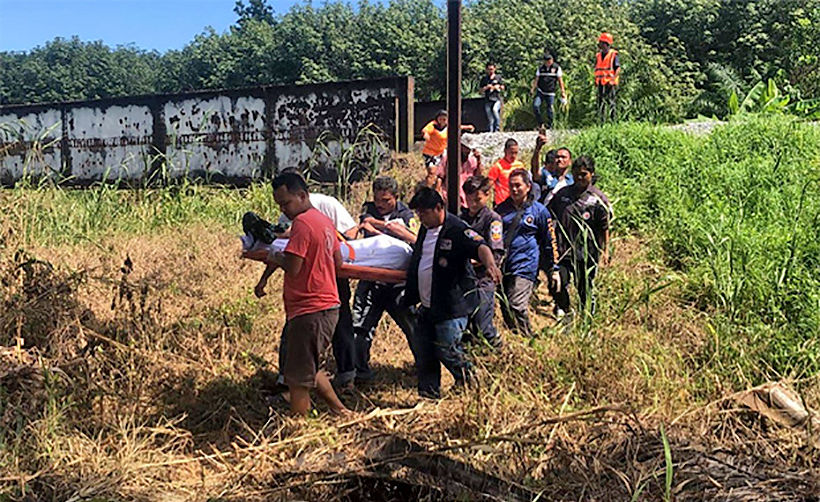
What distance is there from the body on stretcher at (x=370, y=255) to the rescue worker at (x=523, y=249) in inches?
38.7

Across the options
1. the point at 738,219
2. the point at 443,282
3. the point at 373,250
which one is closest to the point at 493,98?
the point at 738,219

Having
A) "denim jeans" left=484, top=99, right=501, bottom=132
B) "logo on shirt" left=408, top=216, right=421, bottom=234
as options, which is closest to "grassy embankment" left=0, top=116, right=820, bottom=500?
"logo on shirt" left=408, top=216, right=421, bottom=234

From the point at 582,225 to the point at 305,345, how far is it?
97.1 inches

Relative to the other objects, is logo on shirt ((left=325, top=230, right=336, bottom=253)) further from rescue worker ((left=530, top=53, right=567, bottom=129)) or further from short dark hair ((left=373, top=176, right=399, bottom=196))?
rescue worker ((left=530, top=53, right=567, bottom=129))

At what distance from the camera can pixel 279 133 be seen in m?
9.77

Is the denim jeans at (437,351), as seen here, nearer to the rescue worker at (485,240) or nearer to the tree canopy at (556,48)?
the rescue worker at (485,240)

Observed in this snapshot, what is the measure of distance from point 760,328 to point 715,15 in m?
16.2

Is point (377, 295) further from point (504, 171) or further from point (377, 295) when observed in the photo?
point (504, 171)

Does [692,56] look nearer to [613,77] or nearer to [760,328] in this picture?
[613,77]

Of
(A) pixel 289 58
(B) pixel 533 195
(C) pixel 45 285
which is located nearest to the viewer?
(C) pixel 45 285

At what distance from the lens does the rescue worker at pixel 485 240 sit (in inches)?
182

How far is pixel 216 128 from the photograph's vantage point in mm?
10164

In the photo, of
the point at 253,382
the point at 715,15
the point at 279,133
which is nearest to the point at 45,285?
the point at 253,382

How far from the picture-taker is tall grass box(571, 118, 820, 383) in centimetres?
471
